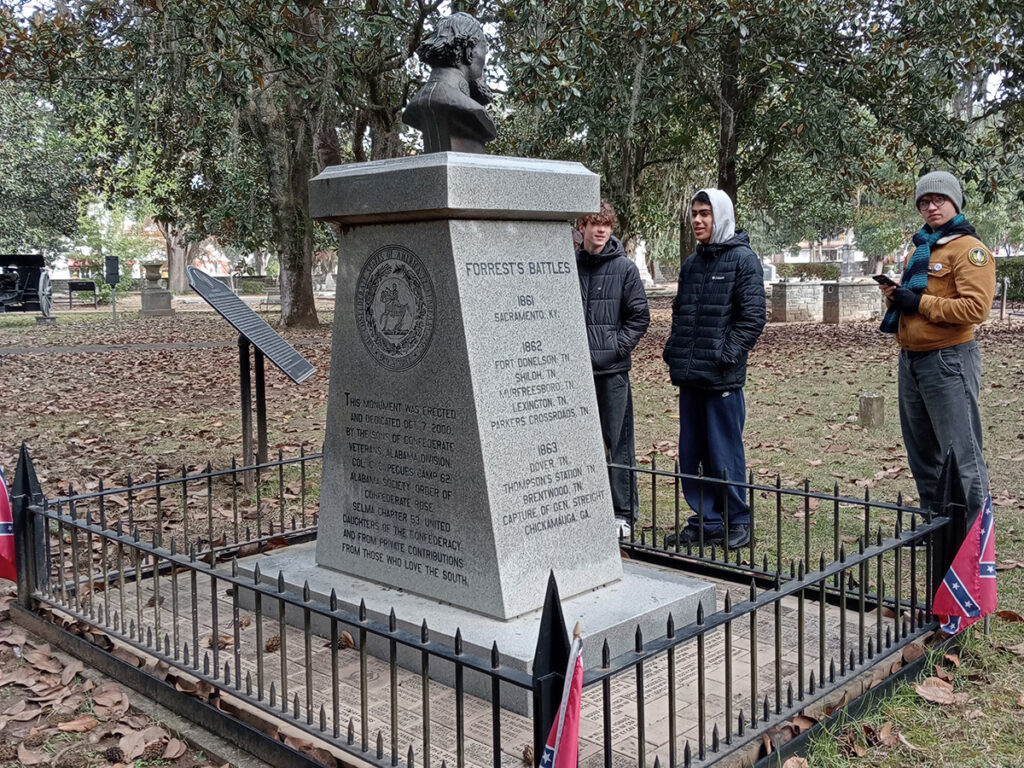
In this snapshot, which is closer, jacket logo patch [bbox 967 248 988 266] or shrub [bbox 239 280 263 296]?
jacket logo patch [bbox 967 248 988 266]

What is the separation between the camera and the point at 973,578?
4.20m

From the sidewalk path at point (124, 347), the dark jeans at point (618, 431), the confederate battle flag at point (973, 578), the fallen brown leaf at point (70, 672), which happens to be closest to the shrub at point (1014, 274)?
the sidewalk path at point (124, 347)

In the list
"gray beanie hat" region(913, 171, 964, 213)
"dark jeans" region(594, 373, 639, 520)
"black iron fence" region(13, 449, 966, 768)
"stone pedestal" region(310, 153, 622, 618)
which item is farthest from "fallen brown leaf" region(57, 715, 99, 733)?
"gray beanie hat" region(913, 171, 964, 213)

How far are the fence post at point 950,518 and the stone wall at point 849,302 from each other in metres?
20.1

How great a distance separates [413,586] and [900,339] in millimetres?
3066

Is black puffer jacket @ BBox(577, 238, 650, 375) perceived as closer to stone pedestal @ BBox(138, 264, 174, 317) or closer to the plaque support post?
the plaque support post

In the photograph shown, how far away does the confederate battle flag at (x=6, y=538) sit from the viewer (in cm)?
482

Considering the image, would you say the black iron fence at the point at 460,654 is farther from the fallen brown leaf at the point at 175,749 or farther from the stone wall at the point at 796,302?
the stone wall at the point at 796,302

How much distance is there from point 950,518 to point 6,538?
445 centimetres

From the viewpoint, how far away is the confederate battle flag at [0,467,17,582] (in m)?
4.82

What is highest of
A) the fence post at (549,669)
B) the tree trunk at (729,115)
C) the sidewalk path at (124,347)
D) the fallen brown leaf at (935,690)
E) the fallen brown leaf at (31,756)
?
the tree trunk at (729,115)

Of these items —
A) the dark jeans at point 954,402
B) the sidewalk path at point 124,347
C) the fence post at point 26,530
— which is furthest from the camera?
the sidewalk path at point 124,347

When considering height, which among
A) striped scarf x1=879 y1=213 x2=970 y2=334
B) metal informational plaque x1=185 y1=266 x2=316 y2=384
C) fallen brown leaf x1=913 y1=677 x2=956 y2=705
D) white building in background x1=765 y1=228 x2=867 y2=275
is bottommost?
fallen brown leaf x1=913 y1=677 x2=956 y2=705

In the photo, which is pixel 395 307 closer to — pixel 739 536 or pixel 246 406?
pixel 739 536
